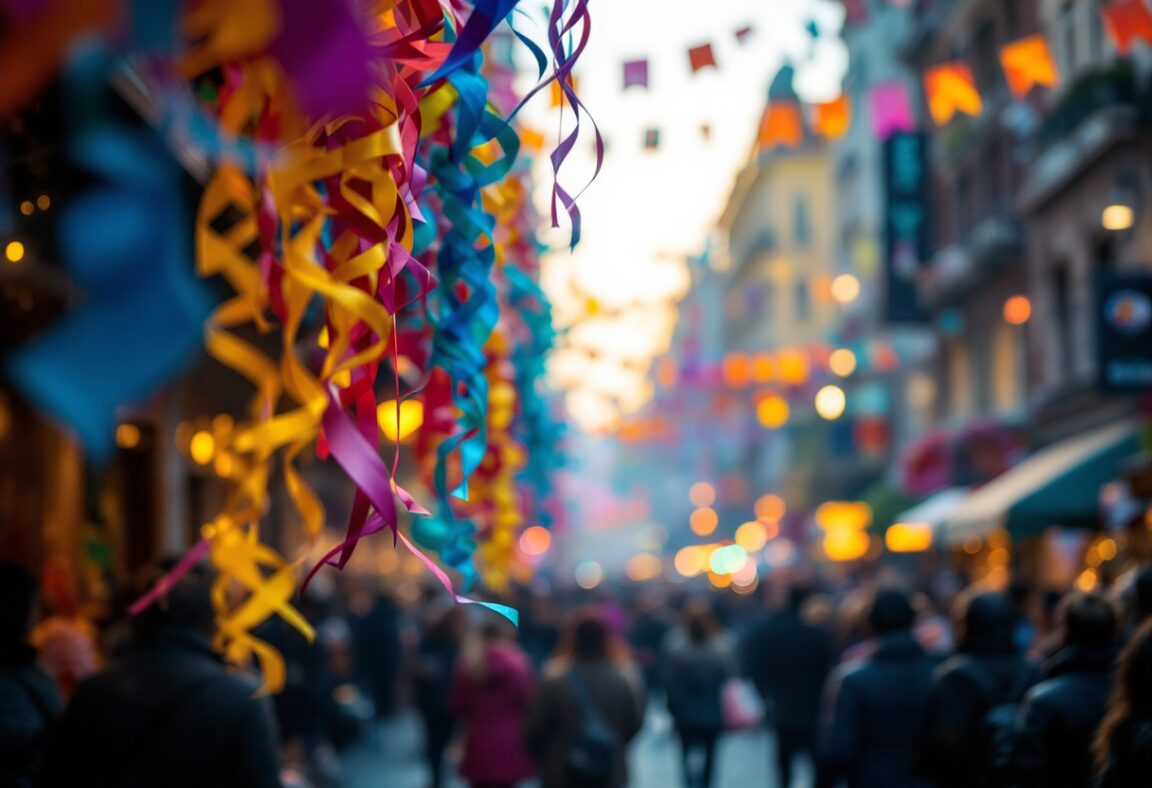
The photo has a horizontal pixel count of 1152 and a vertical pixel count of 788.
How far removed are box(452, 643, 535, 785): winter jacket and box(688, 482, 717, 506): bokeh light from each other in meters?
85.2

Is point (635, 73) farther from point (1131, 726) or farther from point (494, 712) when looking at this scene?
point (1131, 726)

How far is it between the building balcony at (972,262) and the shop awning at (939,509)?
374cm

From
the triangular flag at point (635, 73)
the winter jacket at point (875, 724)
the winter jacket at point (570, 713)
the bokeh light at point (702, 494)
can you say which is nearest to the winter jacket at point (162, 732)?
the winter jacket at point (875, 724)

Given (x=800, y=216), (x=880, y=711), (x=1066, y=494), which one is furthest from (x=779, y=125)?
(x=800, y=216)

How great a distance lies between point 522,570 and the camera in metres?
10.9

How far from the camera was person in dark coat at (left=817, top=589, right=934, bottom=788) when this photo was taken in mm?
7742

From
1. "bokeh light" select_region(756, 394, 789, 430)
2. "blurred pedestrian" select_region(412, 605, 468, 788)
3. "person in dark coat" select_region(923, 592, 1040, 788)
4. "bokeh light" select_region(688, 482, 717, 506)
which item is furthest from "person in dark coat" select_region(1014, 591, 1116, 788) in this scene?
"bokeh light" select_region(688, 482, 717, 506)

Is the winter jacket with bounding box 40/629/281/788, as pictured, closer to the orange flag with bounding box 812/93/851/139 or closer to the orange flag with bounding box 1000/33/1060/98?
the orange flag with bounding box 812/93/851/139

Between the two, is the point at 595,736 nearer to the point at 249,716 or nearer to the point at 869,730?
the point at 869,730

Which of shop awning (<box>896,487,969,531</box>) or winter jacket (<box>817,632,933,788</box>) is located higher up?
winter jacket (<box>817,632,933,788</box>)

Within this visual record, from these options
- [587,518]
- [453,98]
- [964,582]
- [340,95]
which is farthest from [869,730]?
[587,518]

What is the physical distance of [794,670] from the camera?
13398 millimetres

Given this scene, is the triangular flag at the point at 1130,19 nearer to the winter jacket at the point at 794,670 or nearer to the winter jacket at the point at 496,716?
the winter jacket at the point at 496,716

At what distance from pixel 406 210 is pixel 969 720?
Answer: 15.6 feet
